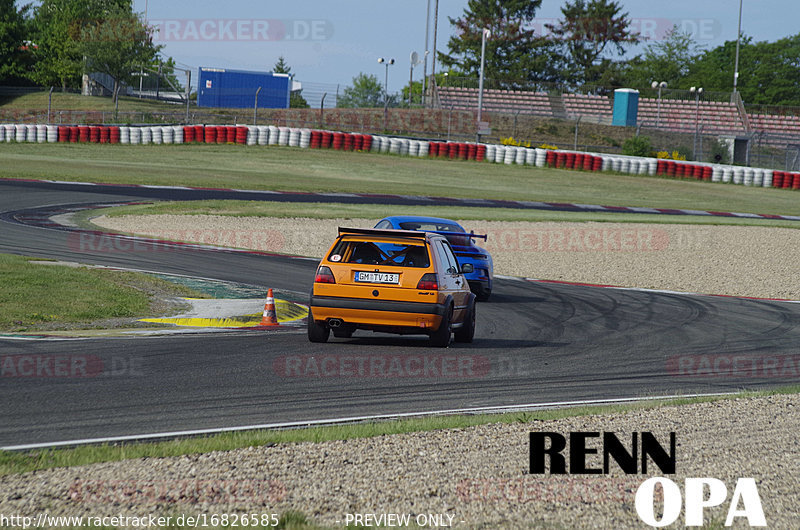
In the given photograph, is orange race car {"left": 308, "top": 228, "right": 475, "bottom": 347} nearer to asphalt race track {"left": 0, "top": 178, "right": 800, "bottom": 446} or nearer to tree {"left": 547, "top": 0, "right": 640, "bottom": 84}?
asphalt race track {"left": 0, "top": 178, "right": 800, "bottom": 446}

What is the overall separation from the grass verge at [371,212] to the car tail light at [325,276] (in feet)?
46.5

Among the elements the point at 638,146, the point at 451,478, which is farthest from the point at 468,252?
the point at 638,146

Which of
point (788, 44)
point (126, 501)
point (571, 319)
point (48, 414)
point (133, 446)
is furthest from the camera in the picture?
point (788, 44)

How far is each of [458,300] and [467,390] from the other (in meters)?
2.77

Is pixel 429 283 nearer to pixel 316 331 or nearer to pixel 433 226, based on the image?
pixel 316 331

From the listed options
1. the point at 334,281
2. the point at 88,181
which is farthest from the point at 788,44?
the point at 334,281

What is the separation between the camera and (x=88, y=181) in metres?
33.4

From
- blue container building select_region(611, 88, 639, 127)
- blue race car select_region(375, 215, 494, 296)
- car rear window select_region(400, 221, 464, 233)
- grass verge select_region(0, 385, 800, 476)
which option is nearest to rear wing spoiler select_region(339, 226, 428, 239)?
grass verge select_region(0, 385, 800, 476)

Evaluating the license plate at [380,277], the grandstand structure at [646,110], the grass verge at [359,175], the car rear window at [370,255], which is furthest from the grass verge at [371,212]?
the grandstand structure at [646,110]

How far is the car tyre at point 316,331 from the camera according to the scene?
10430 millimetres

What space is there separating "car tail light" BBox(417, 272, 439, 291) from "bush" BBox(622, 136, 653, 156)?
1824 inches

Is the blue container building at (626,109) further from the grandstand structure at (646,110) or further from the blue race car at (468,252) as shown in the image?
the blue race car at (468,252)

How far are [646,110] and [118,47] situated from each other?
36493mm

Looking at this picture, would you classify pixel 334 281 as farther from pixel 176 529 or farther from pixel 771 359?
pixel 176 529
